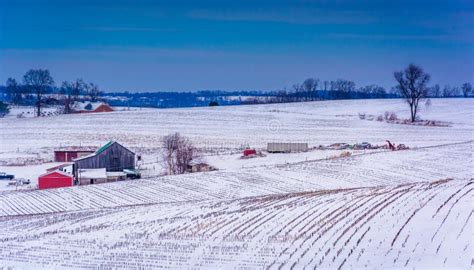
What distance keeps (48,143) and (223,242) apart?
40133 millimetres

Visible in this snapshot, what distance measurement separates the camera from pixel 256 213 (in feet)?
79.8

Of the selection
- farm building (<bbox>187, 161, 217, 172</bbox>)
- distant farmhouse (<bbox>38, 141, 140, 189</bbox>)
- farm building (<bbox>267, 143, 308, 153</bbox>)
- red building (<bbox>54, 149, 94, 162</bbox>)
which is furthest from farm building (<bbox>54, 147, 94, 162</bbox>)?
farm building (<bbox>267, 143, 308, 153</bbox>)

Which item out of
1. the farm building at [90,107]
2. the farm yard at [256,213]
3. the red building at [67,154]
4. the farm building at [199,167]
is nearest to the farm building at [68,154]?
the red building at [67,154]

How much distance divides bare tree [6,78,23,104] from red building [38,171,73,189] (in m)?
82.6

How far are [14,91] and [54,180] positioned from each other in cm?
8794

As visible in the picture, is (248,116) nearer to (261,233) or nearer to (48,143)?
(48,143)

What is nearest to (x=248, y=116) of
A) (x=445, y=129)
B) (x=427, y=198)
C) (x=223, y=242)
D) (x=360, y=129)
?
(x=360, y=129)

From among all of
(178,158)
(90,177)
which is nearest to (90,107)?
(178,158)

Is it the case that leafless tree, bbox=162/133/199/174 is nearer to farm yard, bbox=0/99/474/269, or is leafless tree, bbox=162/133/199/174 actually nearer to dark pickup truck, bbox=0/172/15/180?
farm yard, bbox=0/99/474/269

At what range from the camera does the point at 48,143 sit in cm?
5606

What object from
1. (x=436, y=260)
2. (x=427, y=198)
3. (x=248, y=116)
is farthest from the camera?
(x=248, y=116)

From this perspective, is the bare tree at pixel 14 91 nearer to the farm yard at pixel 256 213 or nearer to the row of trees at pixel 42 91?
the row of trees at pixel 42 91

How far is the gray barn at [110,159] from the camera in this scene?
3919cm

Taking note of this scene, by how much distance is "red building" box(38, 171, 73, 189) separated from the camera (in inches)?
1369
